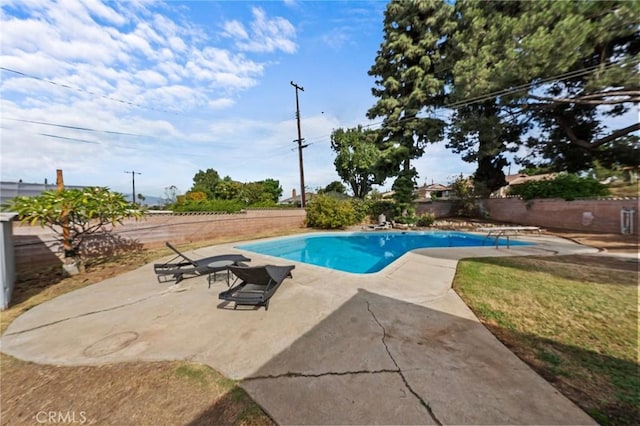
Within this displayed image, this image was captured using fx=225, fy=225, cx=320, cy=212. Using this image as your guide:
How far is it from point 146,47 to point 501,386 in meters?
13.9

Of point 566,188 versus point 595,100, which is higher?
point 595,100

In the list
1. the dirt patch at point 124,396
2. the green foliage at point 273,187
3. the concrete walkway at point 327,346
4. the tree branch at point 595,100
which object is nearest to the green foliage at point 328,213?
the concrete walkway at point 327,346

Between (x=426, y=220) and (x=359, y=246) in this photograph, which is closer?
(x=359, y=246)

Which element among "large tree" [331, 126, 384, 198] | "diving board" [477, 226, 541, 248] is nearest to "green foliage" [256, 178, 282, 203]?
"large tree" [331, 126, 384, 198]

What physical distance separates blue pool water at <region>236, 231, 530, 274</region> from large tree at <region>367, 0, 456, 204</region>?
435 centimetres

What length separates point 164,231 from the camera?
11.2 m

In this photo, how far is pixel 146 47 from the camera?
9000mm

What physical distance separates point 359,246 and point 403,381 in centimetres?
1024

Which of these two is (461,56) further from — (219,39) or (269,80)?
(219,39)

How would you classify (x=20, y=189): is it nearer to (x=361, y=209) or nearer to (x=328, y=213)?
(x=328, y=213)

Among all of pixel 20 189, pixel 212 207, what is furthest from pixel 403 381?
pixel 212 207

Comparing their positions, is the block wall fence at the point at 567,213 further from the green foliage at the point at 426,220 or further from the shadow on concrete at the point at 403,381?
the shadow on concrete at the point at 403,381

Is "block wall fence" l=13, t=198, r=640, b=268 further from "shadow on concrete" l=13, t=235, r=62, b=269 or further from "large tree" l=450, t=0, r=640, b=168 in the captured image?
"large tree" l=450, t=0, r=640, b=168

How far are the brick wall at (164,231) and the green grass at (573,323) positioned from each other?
1239 cm
